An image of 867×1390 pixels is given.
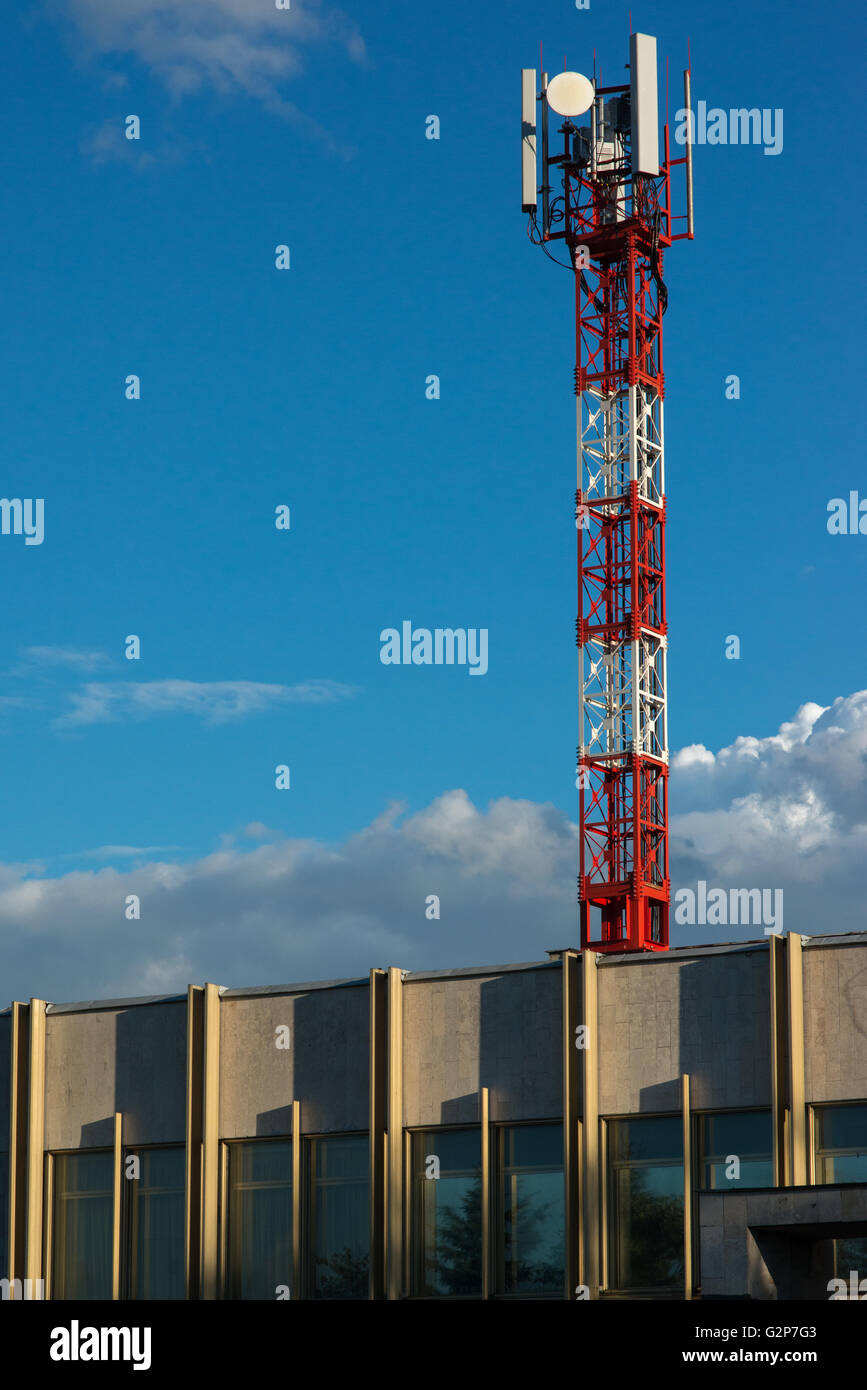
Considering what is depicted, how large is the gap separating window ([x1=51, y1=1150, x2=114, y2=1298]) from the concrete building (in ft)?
0.14

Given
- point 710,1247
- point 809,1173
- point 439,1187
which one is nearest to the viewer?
point 710,1247

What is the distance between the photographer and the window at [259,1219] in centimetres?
3644

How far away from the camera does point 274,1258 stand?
36438 millimetres

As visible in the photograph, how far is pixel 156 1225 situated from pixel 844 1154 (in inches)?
503

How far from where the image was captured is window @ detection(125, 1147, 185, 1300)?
37.2 metres

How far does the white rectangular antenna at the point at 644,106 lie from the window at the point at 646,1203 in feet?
145

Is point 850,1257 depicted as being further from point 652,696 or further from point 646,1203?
point 652,696

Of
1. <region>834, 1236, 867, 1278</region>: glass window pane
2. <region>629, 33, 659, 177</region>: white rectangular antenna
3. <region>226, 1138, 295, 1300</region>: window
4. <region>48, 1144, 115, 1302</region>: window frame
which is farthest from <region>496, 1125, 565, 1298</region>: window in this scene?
<region>629, 33, 659, 177</region>: white rectangular antenna

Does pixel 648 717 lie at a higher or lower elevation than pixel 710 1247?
higher

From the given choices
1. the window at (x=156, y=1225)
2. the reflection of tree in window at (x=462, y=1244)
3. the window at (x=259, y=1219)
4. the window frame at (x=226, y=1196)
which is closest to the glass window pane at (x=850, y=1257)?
the reflection of tree in window at (x=462, y=1244)
